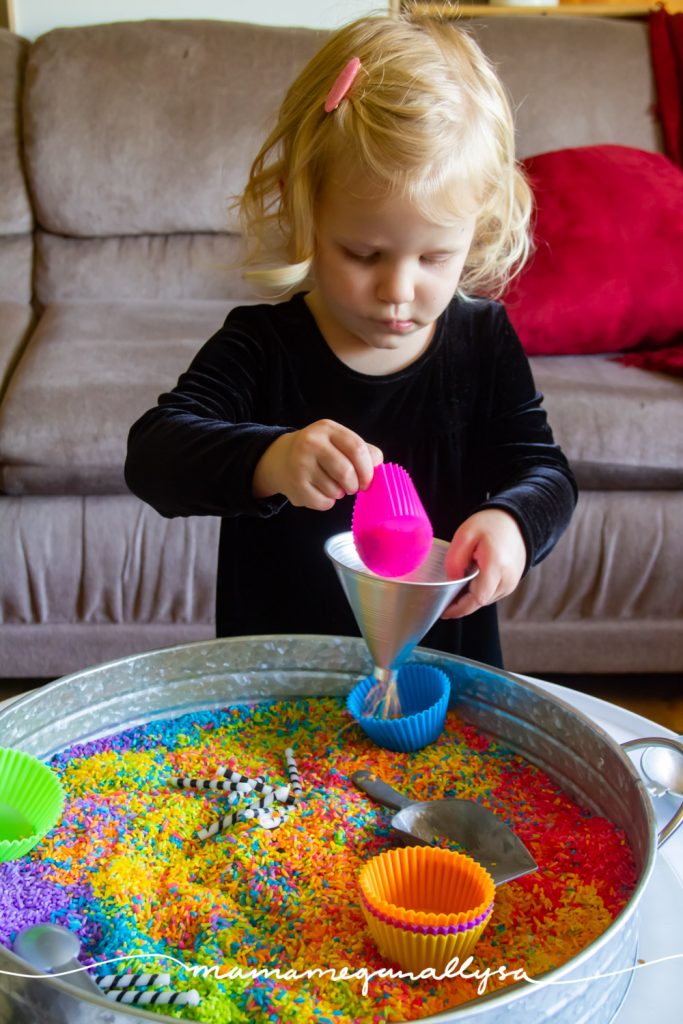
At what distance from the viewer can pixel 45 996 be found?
0.52 meters

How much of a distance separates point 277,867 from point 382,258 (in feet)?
1.61

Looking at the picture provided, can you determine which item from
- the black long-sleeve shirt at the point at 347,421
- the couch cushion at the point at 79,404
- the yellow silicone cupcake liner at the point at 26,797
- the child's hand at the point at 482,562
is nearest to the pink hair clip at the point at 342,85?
the black long-sleeve shirt at the point at 347,421

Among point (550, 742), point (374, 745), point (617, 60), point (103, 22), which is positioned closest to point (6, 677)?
point (374, 745)

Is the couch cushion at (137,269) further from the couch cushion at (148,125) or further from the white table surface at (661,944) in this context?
the white table surface at (661,944)

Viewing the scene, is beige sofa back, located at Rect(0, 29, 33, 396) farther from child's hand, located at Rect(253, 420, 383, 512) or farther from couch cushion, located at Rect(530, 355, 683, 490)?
child's hand, located at Rect(253, 420, 383, 512)

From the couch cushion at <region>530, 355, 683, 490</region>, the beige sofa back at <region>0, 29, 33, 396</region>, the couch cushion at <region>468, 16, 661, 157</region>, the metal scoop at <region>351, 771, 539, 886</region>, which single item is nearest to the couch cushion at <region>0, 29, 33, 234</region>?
the beige sofa back at <region>0, 29, 33, 396</region>

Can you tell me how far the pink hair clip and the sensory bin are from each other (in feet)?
1.67

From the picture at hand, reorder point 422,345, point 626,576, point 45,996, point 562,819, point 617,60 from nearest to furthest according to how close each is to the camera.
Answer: point 45,996 → point 562,819 → point 422,345 → point 626,576 → point 617,60

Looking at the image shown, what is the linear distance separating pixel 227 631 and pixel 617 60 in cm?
184

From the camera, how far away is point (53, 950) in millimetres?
610

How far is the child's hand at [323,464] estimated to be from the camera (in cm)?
75

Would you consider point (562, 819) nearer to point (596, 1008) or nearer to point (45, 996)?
point (596, 1008)

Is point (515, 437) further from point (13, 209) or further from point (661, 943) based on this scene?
point (13, 209)

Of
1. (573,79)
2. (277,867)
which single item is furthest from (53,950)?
(573,79)
